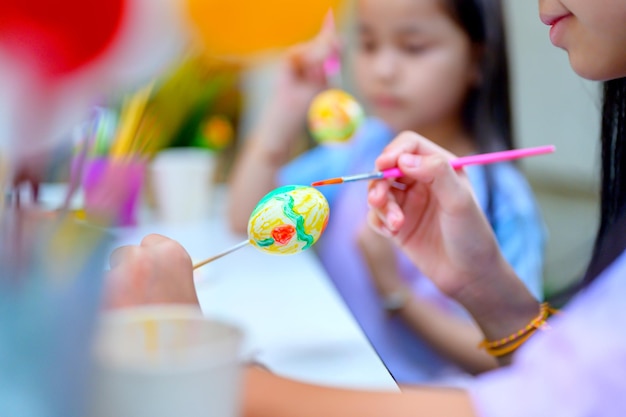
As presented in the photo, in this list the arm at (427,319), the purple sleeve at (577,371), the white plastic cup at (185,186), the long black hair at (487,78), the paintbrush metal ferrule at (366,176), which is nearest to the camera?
the purple sleeve at (577,371)

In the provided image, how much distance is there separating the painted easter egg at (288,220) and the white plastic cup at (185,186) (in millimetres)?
516

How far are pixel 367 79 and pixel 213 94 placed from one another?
612 mm

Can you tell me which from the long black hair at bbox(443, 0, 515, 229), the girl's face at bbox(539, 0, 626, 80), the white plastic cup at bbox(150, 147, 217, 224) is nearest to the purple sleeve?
the girl's face at bbox(539, 0, 626, 80)

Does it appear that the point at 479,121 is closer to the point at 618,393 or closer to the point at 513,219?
the point at 513,219

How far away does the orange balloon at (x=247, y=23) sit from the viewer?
0.22 metres

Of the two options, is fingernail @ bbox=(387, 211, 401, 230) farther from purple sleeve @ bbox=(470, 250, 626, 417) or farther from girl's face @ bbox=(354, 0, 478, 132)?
girl's face @ bbox=(354, 0, 478, 132)

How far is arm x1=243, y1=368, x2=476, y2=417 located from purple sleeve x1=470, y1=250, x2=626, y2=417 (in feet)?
0.07

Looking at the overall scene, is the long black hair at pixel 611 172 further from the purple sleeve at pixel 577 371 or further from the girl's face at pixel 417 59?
the girl's face at pixel 417 59

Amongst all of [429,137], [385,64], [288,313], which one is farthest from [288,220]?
[385,64]

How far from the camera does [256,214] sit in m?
0.40

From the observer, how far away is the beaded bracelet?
0.52 meters

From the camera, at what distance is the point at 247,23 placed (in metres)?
0.23

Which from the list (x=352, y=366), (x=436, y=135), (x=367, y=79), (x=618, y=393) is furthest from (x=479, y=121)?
(x=618, y=393)

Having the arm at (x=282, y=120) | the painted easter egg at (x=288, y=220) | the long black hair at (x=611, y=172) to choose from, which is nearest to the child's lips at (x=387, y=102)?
the arm at (x=282, y=120)
